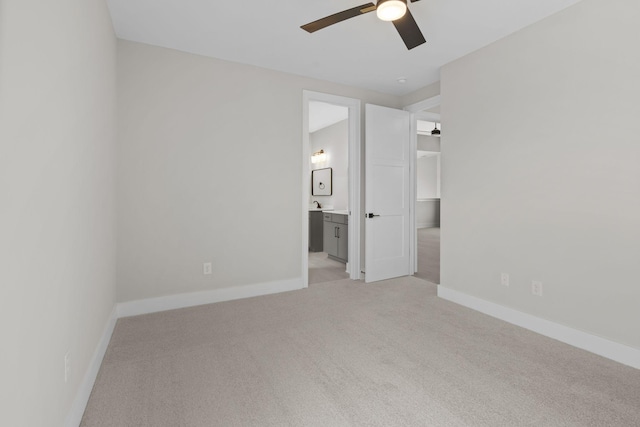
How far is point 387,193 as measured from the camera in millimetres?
4277

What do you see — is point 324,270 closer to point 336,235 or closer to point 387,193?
point 336,235

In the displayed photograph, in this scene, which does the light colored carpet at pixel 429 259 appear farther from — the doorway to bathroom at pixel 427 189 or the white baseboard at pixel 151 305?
the white baseboard at pixel 151 305

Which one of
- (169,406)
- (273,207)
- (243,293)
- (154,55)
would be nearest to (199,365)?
(169,406)

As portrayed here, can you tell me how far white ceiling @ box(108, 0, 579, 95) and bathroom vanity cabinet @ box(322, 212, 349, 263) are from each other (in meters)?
2.29

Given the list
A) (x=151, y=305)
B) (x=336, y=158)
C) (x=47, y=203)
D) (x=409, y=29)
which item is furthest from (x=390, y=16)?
(x=336, y=158)

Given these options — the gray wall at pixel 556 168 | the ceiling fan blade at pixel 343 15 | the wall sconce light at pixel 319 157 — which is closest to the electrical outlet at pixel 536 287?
the gray wall at pixel 556 168

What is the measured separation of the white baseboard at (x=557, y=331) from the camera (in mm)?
2182

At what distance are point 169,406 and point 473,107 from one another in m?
3.49

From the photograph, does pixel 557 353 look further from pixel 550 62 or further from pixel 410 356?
pixel 550 62

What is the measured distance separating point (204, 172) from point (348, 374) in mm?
2370

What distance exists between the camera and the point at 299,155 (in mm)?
3826

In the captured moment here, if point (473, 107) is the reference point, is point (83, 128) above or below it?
below

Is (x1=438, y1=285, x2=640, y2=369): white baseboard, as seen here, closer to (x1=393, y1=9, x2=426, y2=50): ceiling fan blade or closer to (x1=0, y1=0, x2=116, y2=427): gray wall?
(x1=393, y1=9, x2=426, y2=50): ceiling fan blade

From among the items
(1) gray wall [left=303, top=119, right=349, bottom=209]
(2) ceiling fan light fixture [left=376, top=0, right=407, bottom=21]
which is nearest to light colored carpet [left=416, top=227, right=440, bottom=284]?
(1) gray wall [left=303, top=119, right=349, bottom=209]
